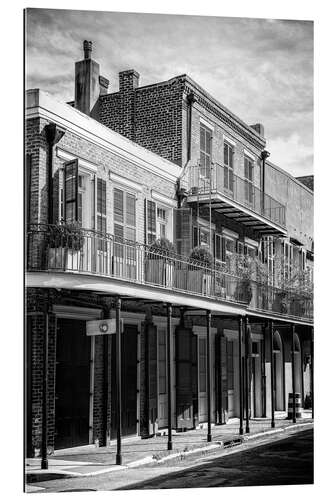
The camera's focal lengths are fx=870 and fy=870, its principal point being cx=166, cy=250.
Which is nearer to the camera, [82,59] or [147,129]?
[82,59]

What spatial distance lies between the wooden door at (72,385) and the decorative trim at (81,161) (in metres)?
2.10

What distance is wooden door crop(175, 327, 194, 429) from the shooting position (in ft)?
44.1

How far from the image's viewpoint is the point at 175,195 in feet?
47.3

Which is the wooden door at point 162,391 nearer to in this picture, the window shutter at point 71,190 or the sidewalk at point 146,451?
the sidewalk at point 146,451

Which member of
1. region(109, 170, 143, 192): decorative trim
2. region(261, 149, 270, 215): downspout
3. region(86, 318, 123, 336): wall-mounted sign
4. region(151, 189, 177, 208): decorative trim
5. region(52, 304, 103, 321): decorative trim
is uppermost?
region(261, 149, 270, 215): downspout

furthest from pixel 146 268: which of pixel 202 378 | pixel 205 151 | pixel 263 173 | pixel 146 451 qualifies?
pixel 263 173

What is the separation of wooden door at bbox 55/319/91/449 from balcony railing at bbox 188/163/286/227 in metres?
3.83

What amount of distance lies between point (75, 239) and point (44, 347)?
4.60 feet

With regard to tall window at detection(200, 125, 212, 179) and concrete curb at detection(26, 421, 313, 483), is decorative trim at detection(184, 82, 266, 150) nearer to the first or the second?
tall window at detection(200, 125, 212, 179)

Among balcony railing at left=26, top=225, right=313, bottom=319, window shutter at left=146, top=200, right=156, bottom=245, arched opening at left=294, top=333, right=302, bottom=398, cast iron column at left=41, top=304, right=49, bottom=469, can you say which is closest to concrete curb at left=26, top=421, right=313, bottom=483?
cast iron column at left=41, top=304, right=49, bottom=469

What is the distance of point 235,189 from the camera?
51.8 feet

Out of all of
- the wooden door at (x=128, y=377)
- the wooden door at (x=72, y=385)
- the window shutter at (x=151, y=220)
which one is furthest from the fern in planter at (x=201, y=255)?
the wooden door at (x=72, y=385)
